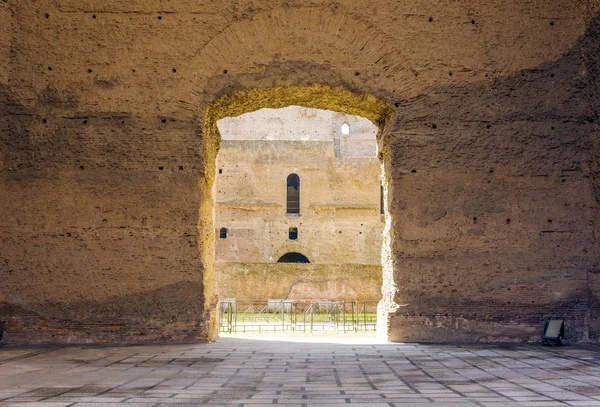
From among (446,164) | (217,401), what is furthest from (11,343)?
(446,164)

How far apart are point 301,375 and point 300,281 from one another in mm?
9793

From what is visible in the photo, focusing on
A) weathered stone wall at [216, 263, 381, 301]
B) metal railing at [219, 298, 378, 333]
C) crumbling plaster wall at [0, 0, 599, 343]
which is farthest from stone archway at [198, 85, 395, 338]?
weathered stone wall at [216, 263, 381, 301]

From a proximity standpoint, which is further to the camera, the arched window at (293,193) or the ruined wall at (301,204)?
the arched window at (293,193)

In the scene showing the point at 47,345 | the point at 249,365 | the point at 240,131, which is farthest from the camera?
the point at 240,131

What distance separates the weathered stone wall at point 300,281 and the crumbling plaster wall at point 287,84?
727 cm

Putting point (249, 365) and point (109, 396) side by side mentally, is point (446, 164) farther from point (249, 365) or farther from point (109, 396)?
point (109, 396)

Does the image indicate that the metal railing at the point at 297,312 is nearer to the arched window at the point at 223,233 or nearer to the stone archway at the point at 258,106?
the stone archway at the point at 258,106

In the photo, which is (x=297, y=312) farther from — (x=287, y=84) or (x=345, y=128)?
(x=345, y=128)

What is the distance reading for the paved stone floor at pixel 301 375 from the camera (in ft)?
11.6

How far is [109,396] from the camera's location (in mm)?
3605

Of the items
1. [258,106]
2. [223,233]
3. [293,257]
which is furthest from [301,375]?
[293,257]

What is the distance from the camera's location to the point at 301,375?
14.6 feet

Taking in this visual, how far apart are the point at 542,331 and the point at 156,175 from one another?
523 cm

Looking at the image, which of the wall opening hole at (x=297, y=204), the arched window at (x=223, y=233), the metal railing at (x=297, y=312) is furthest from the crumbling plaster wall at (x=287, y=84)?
the arched window at (x=223, y=233)
